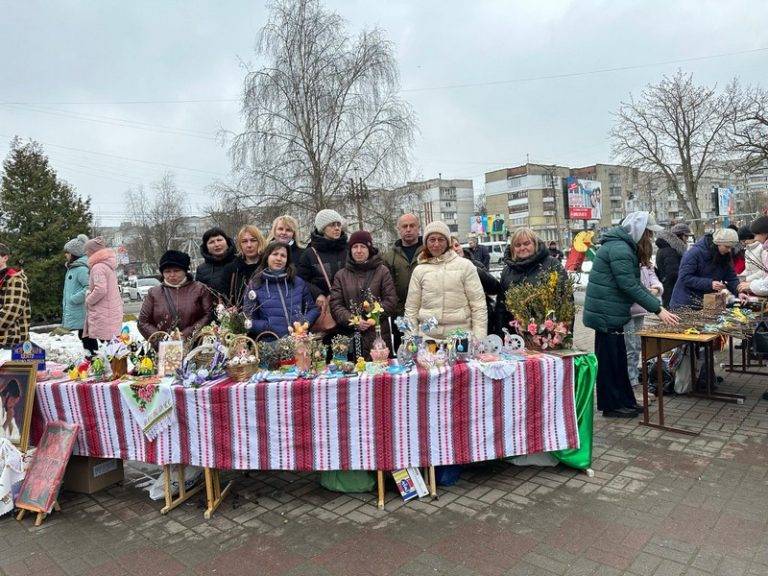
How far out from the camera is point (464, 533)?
2826mm

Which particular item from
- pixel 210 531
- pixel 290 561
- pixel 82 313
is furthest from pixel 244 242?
pixel 82 313

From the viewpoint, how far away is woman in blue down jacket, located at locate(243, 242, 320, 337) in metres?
3.88

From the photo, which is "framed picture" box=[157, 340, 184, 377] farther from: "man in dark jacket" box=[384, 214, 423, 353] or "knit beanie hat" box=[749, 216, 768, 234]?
"knit beanie hat" box=[749, 216, 768, 234]

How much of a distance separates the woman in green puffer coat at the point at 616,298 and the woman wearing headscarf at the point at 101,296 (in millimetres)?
5064

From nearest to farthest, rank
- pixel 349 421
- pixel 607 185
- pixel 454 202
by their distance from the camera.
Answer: pixel 349 421, pixel 607 185, pixel 454 202

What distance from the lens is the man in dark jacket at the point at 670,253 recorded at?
653 cm

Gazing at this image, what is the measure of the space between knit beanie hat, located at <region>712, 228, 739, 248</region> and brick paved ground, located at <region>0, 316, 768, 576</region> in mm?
2197

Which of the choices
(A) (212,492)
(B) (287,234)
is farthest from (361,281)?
(A) (212,492)

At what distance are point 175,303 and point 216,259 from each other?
0.57 meters

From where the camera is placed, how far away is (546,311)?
11.9 ft

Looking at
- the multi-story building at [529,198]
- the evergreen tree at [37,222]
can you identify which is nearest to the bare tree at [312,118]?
the evergreen tree at [37,222]

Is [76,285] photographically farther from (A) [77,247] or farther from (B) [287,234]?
(B) [287,234]

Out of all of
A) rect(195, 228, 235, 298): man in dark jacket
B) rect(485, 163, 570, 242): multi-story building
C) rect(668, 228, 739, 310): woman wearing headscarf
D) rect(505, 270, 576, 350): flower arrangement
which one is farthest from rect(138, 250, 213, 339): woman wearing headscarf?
rect(485, 163, 570, 242): multi-story building

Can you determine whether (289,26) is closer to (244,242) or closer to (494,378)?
(244,242)
